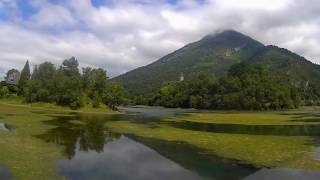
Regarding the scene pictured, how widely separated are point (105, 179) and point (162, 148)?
62.1 feet

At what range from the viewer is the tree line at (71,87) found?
154750 mm

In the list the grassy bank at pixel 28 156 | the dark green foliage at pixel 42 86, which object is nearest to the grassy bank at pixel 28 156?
the grassy bank at pixel 28 156

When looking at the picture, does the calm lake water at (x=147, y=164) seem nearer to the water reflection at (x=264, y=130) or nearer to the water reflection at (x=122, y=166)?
the water reflection at (x=122, y=166)

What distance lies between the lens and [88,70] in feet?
562

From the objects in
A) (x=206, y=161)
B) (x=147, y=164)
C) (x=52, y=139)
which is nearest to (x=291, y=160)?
(x=206, y=161)

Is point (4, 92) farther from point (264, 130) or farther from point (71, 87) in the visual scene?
point (264, 130)

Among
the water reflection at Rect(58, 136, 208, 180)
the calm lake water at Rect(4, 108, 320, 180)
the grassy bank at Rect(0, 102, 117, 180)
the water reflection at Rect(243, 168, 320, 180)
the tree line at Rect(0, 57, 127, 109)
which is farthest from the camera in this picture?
the tree line at Rect(0, 57, 127, 109)

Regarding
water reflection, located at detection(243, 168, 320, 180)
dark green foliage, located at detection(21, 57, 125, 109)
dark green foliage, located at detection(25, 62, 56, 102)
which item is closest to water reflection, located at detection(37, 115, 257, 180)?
water reflection, located at detection(243, 168, 320, 180)

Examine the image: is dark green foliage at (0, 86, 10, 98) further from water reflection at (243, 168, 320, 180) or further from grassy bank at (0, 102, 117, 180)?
water reflection at (243, 168, 320, 180)

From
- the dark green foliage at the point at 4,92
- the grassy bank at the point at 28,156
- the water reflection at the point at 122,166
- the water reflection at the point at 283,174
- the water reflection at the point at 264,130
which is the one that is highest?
the dark green foliage at the point at 4,92

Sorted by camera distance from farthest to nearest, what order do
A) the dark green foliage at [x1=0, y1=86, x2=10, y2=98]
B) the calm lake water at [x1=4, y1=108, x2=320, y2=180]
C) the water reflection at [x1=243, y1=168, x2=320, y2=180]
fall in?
the dark green foliage at [x1=0, y1=86, x2=10, y2=98] → the water reflection at [x1=243, y1=168, x2=320, y2=180] → the calm lake water at [x1=4, y1=108, x2=320, y2=180]

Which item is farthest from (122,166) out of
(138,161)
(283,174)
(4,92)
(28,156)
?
(4,92)

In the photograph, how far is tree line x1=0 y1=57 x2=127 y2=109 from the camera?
15475 centimetres

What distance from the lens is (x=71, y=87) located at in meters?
156
